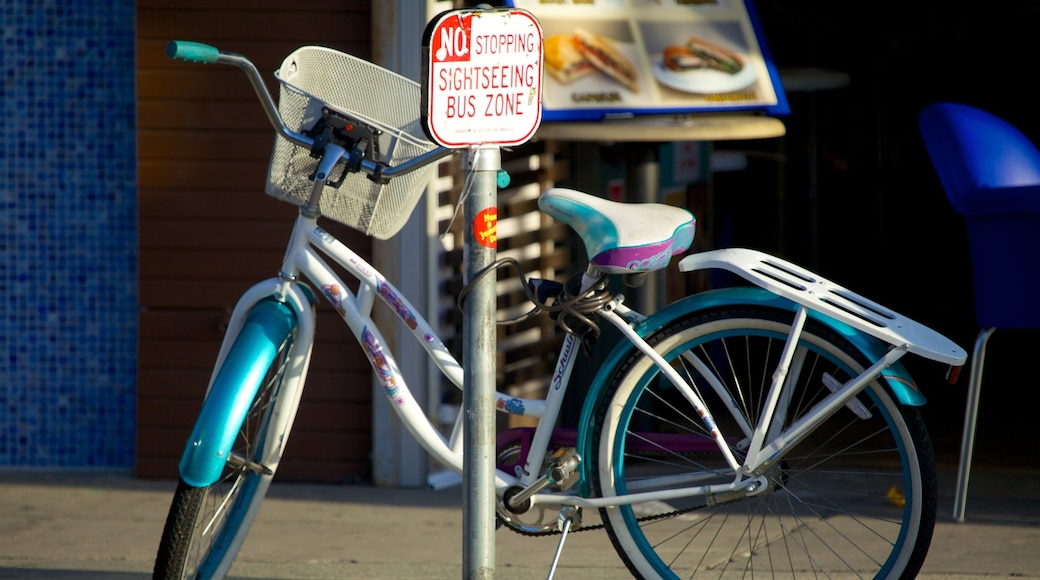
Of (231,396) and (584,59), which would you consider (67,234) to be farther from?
(231,396)

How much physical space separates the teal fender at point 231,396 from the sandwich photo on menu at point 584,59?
166 centimetres

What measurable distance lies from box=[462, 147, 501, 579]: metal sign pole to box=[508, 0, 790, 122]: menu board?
72.5 inches

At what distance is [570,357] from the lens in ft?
10.4

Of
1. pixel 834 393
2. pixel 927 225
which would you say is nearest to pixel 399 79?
pixel 834 393

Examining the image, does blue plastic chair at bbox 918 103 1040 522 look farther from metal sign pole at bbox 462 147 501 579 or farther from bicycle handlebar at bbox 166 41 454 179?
metal sign pole at bbox 462 147 501 579

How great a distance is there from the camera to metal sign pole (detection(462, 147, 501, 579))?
8.47ft

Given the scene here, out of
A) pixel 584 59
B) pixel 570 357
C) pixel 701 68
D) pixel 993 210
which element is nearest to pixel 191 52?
pixel 570 357

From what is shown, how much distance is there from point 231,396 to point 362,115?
73 centimetres

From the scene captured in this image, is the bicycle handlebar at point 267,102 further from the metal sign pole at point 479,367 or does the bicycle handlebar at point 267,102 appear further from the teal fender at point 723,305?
the teal fender at point 723,305

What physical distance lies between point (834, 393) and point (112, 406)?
10.7 ft

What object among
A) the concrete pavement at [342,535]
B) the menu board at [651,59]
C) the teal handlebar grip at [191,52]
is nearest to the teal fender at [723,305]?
the concrete pavement at [342,535]

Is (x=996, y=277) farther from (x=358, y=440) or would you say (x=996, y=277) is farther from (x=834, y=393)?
(x=358, y=440)

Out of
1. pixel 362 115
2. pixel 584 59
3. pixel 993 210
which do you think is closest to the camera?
pixel 362 115

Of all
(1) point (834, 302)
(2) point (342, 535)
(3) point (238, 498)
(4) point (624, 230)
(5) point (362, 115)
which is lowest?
(2) point (342, 535)
